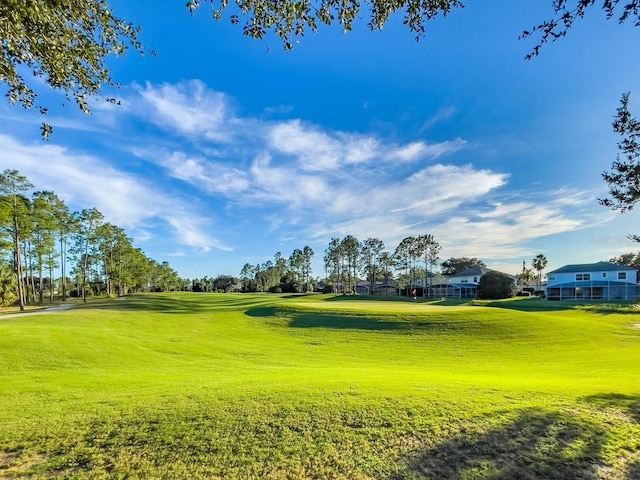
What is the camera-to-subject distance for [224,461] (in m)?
4.25

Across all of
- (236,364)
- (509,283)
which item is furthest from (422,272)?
(236,364)

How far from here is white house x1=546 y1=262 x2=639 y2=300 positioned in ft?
184

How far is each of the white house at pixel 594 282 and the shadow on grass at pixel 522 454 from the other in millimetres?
65934

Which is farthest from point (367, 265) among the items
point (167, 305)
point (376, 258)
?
point (167, 305)

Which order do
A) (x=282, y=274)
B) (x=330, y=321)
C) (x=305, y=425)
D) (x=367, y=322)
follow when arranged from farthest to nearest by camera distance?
(x=282, y=274) < (x=330, y=321) < (x=367, y=322) < (x=305, y=425)

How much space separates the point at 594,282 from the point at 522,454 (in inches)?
2789

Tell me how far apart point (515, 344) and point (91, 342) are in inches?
810

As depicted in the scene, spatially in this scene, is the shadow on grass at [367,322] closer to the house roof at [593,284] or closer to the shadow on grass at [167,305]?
the shadow on grass at [167,305]

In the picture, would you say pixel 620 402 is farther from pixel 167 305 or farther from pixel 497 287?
pixel 497 287

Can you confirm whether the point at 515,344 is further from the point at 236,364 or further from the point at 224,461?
the point at 224,461

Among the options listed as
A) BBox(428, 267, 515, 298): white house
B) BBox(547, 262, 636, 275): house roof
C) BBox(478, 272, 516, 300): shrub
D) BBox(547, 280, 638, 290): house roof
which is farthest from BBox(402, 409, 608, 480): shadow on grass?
BBox(428, 267, 515, 298): white house

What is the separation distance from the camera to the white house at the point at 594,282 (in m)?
56.1

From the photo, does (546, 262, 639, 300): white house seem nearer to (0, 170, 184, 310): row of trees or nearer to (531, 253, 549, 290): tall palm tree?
(531, 253, 549, 290): tall palm tree

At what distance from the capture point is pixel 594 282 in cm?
5894
